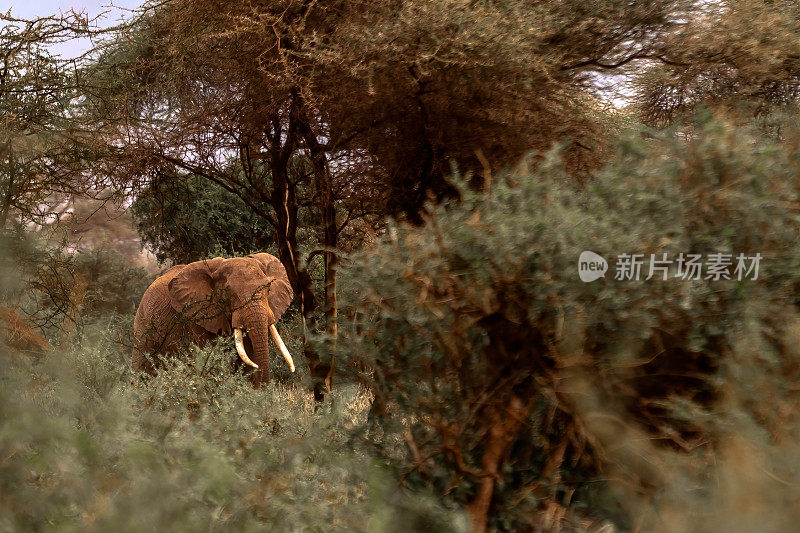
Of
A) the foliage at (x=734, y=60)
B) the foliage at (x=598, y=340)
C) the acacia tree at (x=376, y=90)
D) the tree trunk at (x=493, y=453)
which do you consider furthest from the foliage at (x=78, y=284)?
the foliage at (x=734, y=60)

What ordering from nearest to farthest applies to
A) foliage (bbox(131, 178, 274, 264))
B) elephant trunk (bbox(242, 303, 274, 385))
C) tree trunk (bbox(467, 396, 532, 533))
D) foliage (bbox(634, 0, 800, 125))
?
tree trunk (bbox(467, 396, 532, 533)) → foliage (bbox(634, 0, 800, 125)) → elephant trunk (bbox(242, 303, 274, 385)) → foliage (bbox(131, 178, 274, 264))

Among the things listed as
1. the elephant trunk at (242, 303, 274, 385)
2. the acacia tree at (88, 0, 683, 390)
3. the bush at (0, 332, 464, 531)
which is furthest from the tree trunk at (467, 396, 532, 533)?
the elephant trunk at (242, 303, 274, 385)

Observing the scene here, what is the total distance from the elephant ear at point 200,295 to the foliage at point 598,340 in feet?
19.4

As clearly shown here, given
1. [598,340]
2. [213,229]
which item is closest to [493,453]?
[598,340]

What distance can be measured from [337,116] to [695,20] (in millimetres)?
4392

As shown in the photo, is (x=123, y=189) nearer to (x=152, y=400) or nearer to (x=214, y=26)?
(x=214, y=26)

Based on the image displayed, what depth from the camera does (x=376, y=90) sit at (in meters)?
7.71

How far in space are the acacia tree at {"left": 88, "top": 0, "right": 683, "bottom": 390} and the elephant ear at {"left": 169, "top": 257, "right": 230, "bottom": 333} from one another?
6.03ft

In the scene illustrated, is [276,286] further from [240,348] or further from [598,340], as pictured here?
[598,340]

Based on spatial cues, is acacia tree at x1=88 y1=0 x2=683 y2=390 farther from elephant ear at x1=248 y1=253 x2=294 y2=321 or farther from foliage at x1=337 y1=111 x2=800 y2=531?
foliage at x1=337 y1=111 x2=800 y2=531

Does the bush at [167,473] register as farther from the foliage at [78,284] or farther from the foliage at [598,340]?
the foliage at [78,284]

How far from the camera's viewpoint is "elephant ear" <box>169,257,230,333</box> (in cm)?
1027

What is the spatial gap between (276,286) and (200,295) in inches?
48.7

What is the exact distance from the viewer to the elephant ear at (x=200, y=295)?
10.3 metres
